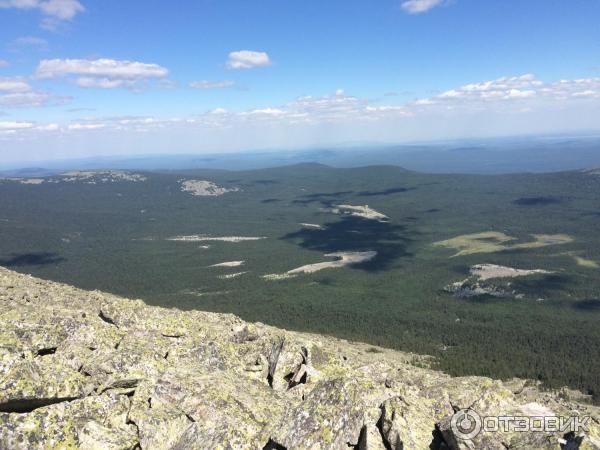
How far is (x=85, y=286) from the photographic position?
18312 centimetres

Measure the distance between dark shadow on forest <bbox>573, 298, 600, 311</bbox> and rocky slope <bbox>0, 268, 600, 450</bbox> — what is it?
150 metres

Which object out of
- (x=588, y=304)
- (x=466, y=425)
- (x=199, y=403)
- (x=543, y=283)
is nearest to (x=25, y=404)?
(x=199, y=403)

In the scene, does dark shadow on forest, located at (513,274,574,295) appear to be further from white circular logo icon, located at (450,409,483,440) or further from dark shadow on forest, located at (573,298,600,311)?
white circular logo icon, located at (450,409,483,440)

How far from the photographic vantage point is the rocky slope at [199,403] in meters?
15.3

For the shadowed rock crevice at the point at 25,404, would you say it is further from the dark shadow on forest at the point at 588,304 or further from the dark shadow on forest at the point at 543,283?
the dark shadow on forest at the point at 543,283

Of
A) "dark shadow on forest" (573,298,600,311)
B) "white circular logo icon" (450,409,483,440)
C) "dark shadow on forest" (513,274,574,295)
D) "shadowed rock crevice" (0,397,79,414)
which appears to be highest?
"shadowed rock crevice" (0,397,79,414)

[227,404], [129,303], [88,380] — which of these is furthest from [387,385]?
[129,303]

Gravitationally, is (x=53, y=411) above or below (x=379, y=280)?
above

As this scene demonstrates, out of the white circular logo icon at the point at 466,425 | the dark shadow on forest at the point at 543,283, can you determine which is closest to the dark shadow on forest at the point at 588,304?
the dark shadow on forest at the point at 543,283

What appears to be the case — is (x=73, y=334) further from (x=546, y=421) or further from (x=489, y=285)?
(x=489, y=285)

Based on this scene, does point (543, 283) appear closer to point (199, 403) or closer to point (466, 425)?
point (466, 425)

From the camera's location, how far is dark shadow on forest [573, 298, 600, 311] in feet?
469

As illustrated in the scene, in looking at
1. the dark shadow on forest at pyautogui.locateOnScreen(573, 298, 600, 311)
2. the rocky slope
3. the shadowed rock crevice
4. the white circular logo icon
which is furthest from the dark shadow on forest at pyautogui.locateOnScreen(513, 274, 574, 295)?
the shadowed rock crevice

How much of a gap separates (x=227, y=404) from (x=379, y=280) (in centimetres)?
→ 17706
